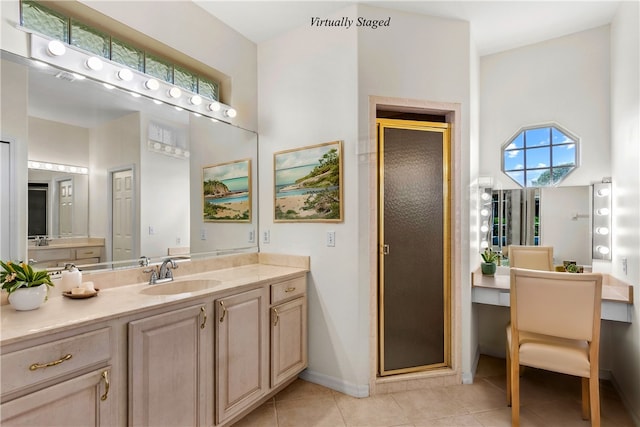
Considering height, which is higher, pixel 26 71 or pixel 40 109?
pixel 26 71

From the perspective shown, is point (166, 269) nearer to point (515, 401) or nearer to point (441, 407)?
point (441, 407)

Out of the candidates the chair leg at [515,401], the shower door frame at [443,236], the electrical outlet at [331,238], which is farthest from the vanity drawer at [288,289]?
the chair leg at [515,401]

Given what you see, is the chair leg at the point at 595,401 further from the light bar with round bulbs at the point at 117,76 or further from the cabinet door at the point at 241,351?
the light bar with round bulbs at the point at 117,76

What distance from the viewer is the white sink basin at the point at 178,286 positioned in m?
1.92

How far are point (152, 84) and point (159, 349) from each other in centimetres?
163

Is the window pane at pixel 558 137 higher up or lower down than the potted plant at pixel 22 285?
higher up

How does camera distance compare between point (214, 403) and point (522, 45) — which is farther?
point (522, 45)

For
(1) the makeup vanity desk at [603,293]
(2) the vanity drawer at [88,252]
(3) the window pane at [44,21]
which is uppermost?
(3) the window pane at [44,21]

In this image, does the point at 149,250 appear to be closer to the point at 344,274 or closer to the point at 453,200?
the point at 344,274

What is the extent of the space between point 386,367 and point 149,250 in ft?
6.32

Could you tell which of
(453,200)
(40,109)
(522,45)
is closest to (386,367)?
(453,200)

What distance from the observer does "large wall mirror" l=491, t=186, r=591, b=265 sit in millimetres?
2682

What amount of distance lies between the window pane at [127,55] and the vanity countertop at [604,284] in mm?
2929

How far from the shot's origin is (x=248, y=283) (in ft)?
6.49
